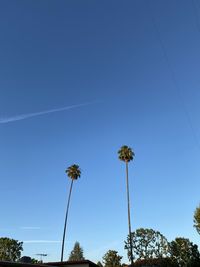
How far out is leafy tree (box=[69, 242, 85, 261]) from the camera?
442 feet

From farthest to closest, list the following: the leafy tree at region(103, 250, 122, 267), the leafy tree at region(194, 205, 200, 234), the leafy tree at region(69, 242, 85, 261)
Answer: the leafy tree at region(69, 242, 85, 261)
the leafy tree at region(103, 250, 122, 267)
the leafy tree at region(194, 205, 200, 234)

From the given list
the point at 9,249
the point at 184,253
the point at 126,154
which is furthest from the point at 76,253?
the point at 126,154

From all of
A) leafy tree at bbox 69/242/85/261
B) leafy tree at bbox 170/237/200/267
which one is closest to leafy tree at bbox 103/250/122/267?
leafy tree at bbox 170/237/200/267

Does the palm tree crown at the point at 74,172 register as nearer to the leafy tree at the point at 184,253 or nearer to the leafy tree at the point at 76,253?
the leafy tree at the point at 184,253

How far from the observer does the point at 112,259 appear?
74.8m

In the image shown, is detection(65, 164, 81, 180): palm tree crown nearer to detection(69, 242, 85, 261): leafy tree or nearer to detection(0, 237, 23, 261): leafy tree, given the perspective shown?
detection(0, 237, 23, 261): leafy tree

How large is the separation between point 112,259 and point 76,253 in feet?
226

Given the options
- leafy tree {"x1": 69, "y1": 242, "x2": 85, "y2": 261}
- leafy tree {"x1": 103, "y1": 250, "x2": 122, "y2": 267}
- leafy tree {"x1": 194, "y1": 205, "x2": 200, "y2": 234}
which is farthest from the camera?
leafy tree {"x1": 69, "y1": 242, "x2": 85, "y2": 261}

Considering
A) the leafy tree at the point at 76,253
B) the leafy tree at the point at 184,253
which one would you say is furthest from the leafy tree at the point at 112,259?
the leafy tree at the point at 76,253

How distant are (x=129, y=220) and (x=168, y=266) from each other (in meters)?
23.0

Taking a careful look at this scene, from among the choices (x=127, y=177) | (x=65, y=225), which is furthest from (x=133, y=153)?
(x=65, y=225)

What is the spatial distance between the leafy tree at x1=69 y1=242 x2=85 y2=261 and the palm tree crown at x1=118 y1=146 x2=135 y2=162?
294ft

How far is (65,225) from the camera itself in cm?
5966

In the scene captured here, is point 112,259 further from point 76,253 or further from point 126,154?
point 76,253
